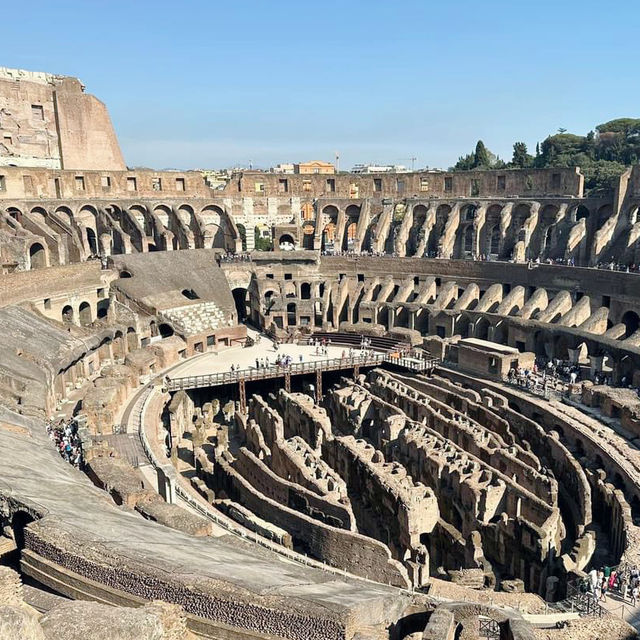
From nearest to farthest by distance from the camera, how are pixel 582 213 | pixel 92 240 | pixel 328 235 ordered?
pixel 582 213 → pixel 92 240 → pixel 328 235

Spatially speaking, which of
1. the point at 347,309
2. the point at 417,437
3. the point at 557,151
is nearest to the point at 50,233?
the point at 347,309

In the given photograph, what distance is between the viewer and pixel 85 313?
37469mm

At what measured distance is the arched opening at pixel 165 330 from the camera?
38.0 meters

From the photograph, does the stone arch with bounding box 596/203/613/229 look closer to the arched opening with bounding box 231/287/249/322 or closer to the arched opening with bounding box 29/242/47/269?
the arched opening with bounding box 231/287/249/322

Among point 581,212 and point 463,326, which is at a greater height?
point 581,212

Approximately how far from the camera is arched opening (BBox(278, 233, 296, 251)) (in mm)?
49594

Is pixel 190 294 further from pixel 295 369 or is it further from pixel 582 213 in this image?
pixel 582 213

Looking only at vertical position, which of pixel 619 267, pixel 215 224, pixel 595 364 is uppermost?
pixel 215 224

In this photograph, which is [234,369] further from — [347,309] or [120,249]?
[120,249]

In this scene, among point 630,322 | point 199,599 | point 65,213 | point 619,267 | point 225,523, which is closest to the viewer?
point 199,599

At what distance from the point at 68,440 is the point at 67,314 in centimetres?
1732

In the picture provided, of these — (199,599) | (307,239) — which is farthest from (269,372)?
(199,599)

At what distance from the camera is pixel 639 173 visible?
3884 centimetres

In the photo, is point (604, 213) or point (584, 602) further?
point (604, 213)
